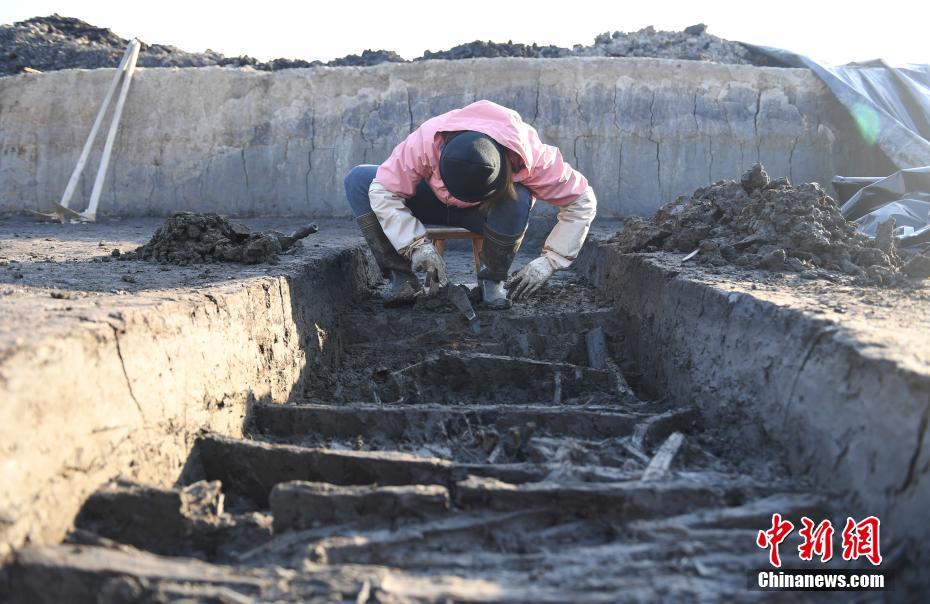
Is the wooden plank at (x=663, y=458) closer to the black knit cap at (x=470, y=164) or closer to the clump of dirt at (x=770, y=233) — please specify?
the clump of dirt at (x=770, y=233)

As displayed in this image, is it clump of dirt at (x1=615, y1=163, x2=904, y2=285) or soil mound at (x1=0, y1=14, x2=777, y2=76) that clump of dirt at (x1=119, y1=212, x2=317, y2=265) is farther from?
soil mound at (x1=0, y1=14, x2=777, y2=76)

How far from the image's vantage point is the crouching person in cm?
398

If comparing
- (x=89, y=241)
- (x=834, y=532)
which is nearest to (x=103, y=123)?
(x=89, y=241)

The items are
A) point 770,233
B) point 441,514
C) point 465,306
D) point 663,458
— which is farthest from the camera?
point 465,306

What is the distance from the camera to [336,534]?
1.93m

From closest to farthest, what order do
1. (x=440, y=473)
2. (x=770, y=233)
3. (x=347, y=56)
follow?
(x=440, y=473), (x=770, y=233), (x=347, y=56)

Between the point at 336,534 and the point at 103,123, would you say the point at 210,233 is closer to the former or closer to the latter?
the point at 336,534

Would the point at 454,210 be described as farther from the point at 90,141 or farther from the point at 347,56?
the point at 347,56

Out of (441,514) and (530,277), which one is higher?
(530,277)

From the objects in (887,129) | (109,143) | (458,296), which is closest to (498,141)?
Result: (458,296)

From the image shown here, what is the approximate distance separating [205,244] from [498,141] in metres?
1.73

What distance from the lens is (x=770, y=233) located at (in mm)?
4199

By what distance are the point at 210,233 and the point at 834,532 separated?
3.60 meters

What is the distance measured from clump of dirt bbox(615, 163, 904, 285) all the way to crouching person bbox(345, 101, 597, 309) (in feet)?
2.04
